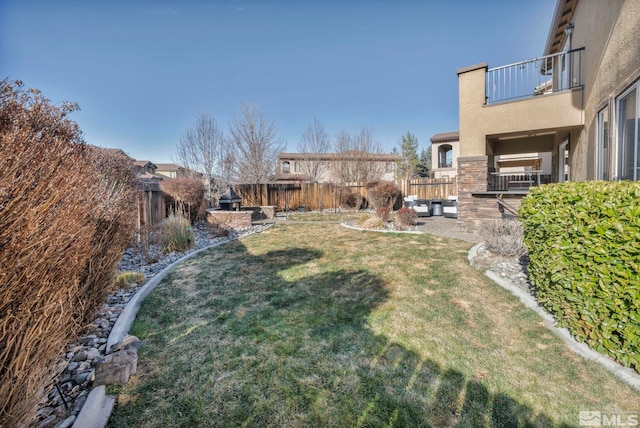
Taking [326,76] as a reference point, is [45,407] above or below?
below

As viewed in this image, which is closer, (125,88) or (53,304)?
(53,304)

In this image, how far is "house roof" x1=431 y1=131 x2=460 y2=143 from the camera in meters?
29.5

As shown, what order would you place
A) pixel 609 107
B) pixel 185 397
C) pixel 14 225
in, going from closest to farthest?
pixel 14 225, pixel 185 397, pixel 609 107

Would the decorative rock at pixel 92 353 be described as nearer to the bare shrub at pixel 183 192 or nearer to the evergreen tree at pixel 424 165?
the bare shrub at pixel 183 192

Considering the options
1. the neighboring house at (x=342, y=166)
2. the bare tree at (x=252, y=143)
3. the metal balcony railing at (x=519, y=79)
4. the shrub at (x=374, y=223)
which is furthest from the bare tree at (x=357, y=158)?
the metal balcony railing at (x=519, y=79)

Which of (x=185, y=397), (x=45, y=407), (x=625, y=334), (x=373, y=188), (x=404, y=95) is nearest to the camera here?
(x=45, y=407)

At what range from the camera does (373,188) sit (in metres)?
17.2

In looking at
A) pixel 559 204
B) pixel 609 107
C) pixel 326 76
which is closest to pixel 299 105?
pixel 326 76

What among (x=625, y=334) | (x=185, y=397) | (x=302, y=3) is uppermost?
(x=302, y=3)

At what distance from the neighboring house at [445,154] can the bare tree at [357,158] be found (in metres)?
9.49

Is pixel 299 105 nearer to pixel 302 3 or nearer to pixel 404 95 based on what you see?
pixel 404 95

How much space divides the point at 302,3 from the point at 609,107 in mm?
8595

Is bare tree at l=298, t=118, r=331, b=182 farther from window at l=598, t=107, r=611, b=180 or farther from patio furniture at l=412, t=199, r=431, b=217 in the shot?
window at l=598, t=107, r=611, b=180

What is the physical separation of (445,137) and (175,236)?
29.6m
